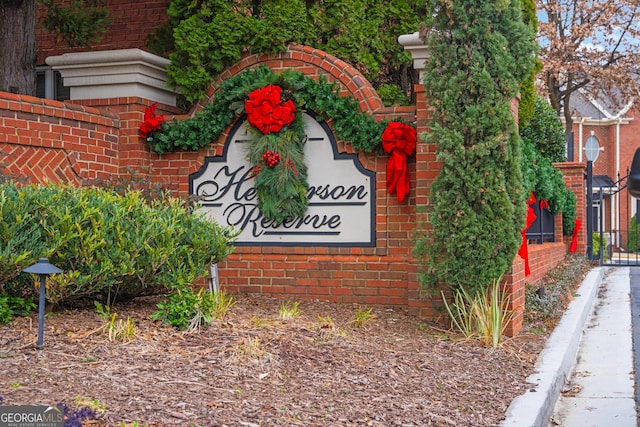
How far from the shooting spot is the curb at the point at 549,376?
4.71 meters

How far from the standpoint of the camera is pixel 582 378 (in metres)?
6.66

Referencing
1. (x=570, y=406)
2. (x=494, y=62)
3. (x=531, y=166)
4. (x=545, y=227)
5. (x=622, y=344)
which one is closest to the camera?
(x=570, y=406)

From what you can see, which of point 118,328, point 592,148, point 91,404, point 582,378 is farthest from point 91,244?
point 592,148

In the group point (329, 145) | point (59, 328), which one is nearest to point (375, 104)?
point (329, 145)

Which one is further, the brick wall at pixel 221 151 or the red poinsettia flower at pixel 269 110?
the red poinsettia flower at pixel 269 110

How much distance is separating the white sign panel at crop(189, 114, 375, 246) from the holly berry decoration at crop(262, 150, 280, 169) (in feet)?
1.12

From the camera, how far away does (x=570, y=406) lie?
572cm

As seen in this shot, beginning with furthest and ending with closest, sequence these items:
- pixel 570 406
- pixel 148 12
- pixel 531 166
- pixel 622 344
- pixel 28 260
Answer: pixel 531 166 < pixel 148 12 < pixel 622 344 < pixel 570 406 < pixel 28 260

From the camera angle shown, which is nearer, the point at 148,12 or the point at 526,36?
the point at 526,36

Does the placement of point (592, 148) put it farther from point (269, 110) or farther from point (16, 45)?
point (16, 45)

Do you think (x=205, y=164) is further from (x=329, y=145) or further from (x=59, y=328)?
(x=59, y=328)

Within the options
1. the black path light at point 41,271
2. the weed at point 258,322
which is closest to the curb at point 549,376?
the weed at point 258,322

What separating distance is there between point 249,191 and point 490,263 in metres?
2.95

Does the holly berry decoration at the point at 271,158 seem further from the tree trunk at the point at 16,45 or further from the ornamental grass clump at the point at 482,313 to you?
the tree trunk at the point at 16,45
